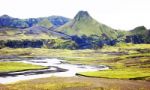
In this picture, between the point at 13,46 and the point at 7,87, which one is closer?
the point at 7,87

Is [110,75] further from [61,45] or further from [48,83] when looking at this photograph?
[61,45]

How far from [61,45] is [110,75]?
115768mm

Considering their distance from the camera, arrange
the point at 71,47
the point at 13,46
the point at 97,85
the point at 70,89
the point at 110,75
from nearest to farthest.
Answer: the point at 70,89
the point at 97,85
the point at 110,75
the point at 13,46
the point at 71,47

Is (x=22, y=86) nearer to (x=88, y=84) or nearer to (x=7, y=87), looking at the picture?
(x=7, y=87)

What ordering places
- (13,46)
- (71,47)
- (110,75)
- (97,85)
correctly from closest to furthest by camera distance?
(97,85) → (110,75) → (13,46) → (71,47)

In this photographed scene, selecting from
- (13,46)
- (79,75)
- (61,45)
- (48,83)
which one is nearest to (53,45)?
(61,45)

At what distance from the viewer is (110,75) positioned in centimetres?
5709

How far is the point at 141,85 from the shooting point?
150 feet

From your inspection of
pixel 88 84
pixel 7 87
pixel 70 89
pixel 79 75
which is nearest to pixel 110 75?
pixel 79 75

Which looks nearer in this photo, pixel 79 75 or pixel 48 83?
pixel 48 83

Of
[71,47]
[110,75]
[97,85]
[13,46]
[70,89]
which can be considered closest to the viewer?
[70,89]

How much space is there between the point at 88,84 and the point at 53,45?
129 meters

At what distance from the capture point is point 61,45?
564ft

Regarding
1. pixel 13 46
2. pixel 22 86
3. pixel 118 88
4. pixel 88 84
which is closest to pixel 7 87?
pixel 22 86
